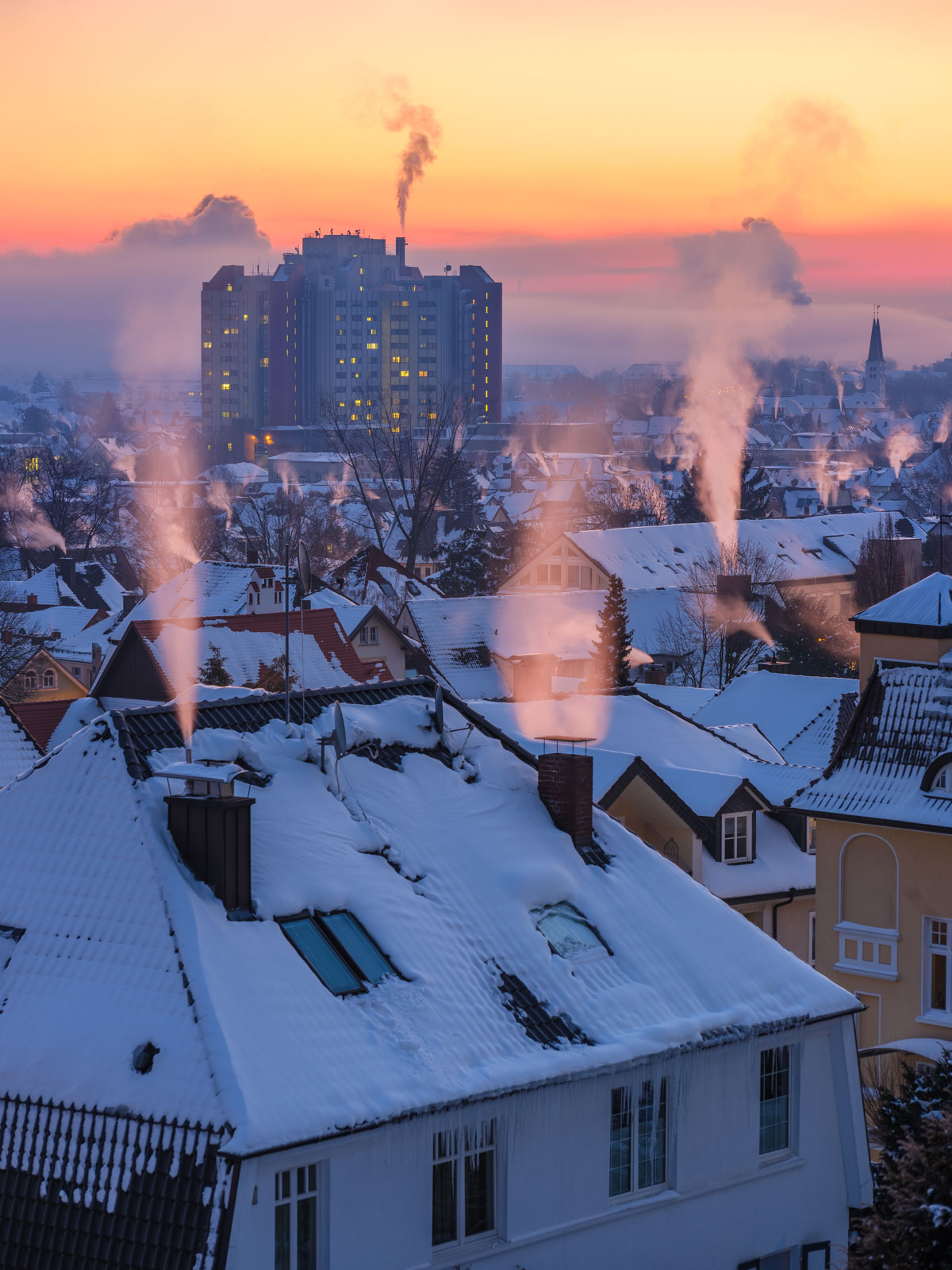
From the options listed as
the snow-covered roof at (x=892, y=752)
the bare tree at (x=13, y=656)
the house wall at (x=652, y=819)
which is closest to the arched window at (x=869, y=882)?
the snow-covered roof at (x=892, y=752)

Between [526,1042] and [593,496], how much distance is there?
12012cm

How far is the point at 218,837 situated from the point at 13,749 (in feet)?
35.6

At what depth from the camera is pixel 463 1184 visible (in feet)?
42.1

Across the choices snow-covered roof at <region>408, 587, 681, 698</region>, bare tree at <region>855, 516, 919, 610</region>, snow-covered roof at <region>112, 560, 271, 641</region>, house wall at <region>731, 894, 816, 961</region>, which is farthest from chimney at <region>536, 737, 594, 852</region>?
bare tree at <region>855, 516, 919, 610</region>

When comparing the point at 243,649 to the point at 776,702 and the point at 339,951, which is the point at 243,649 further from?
the point at 339,951

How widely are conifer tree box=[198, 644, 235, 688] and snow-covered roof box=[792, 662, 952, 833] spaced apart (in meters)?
22.5

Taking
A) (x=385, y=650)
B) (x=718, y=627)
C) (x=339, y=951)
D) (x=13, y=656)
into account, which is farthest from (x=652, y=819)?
Result: (x=718, y=627)

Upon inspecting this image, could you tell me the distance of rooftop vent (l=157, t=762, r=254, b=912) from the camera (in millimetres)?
13031

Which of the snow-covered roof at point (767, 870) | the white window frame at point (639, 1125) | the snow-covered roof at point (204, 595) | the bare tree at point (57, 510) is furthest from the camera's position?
the bare tree at point (57, 510)

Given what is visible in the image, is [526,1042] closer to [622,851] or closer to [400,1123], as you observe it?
[400,1123]

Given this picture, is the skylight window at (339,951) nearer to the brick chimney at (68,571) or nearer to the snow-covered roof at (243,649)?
the snow-covered roof at (243,649)

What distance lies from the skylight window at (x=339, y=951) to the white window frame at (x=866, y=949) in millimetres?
9567

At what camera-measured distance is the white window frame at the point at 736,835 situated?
2752 cm

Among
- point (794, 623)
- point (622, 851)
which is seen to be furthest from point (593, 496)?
point (622, 851)
